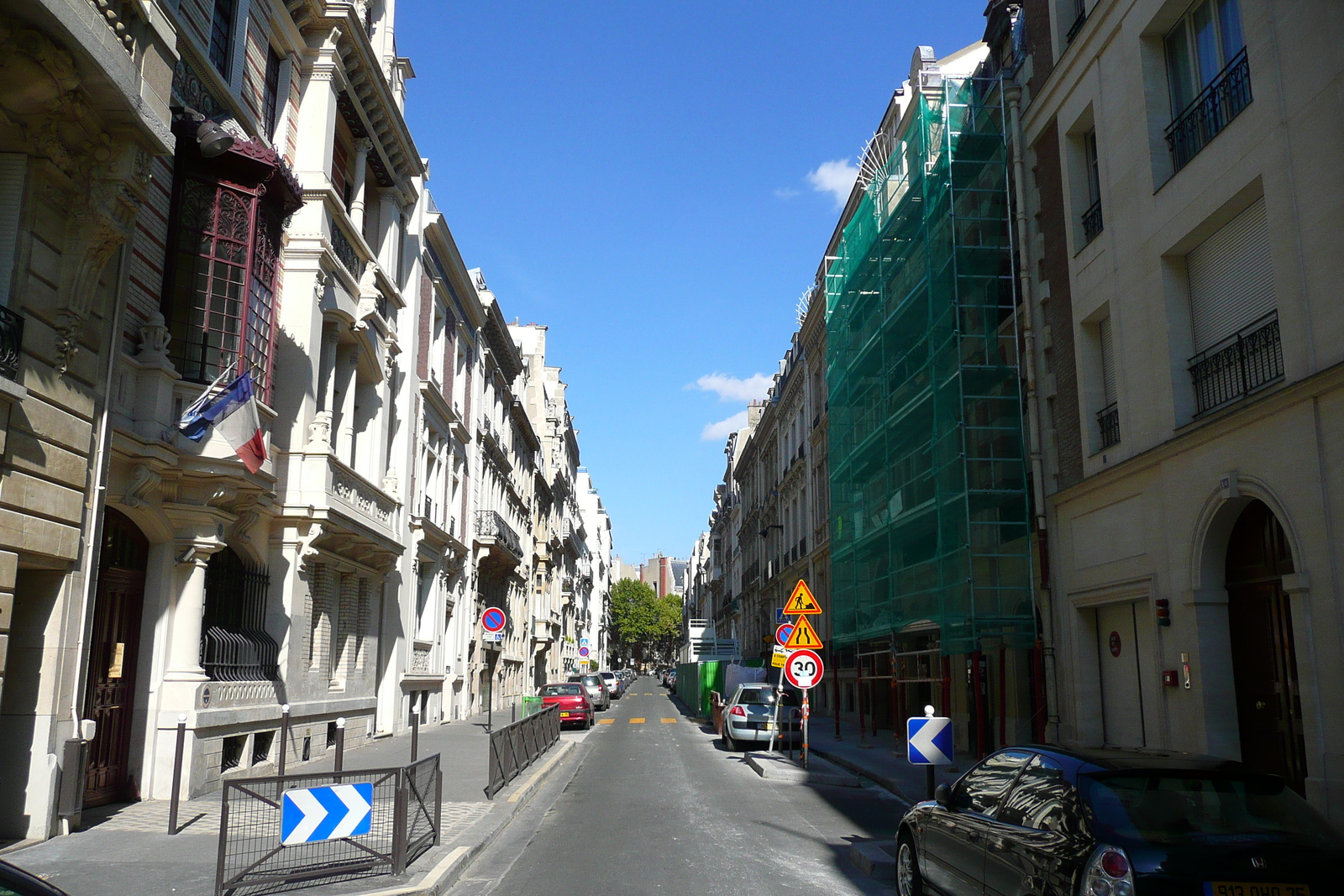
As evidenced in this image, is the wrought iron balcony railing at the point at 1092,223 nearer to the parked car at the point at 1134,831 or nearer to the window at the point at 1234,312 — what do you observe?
the window at the point at 1234,312

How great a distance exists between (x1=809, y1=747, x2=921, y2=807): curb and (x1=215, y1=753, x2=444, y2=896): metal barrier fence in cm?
786

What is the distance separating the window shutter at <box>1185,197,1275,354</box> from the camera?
12.1 meters

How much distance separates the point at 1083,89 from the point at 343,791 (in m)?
15.5

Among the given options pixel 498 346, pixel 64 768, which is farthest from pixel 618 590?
pixel 64 768

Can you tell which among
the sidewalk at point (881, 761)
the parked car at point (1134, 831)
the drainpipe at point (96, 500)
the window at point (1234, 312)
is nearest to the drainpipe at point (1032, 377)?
the sidewalk at point (881, 761)

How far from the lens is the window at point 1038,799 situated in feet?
19.3

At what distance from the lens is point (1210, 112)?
1318 centimetres

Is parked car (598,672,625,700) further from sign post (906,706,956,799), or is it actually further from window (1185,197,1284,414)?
sign post (906,706,956,799)

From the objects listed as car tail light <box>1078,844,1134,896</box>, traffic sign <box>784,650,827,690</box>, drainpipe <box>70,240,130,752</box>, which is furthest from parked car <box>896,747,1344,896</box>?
traffic sign <box>784,650,827,690</box>

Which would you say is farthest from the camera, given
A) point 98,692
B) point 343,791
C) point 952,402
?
point 952,402

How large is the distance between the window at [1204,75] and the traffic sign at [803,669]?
387 inches

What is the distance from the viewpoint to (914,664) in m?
27.5

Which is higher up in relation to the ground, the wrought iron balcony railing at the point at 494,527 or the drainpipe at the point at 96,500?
the wrought iron balcony railing at the point at 494,527

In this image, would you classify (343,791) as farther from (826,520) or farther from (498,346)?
(498,346)
